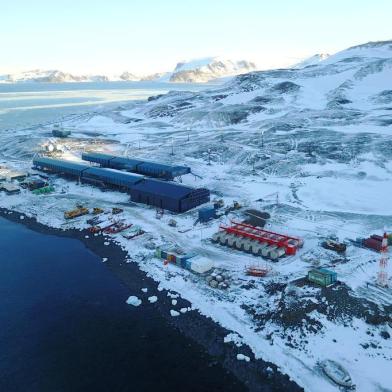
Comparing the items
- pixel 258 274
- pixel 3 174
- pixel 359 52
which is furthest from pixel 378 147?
pixel 359 52

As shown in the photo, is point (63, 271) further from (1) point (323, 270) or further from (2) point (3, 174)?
(2) point (3, 174)

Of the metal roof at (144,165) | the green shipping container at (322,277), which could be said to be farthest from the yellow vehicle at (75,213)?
the green shipping container at (322,277)

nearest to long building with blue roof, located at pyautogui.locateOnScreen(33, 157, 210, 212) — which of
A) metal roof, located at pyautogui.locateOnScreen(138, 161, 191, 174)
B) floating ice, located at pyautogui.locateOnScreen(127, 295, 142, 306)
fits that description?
metal roof, located at pyautogui.locateOnScreen(138, 161, 191, 174)

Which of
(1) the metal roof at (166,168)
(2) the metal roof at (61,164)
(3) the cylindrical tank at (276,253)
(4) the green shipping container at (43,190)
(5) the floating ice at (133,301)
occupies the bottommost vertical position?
(4) the green shipping container at (43,190)

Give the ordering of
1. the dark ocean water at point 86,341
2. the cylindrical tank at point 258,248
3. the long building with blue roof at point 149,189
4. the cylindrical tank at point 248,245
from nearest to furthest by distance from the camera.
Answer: the dark ocean water at point 86,341, the cylindrical tank at point 258,248, the cylindrical tank at point 248,245, the long building with blue roof at point 149,189

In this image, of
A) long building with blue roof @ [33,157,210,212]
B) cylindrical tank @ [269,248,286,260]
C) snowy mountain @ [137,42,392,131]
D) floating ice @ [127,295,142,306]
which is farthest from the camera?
snowy mountain @ [137,42,392,131]

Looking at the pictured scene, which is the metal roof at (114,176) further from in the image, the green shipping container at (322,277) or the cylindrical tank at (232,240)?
the green shipping container at (322,277)

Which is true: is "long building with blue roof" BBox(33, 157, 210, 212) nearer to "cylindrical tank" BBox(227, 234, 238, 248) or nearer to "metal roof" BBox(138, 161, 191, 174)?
"metal roof" BBox(138, 161, 191, 174)
